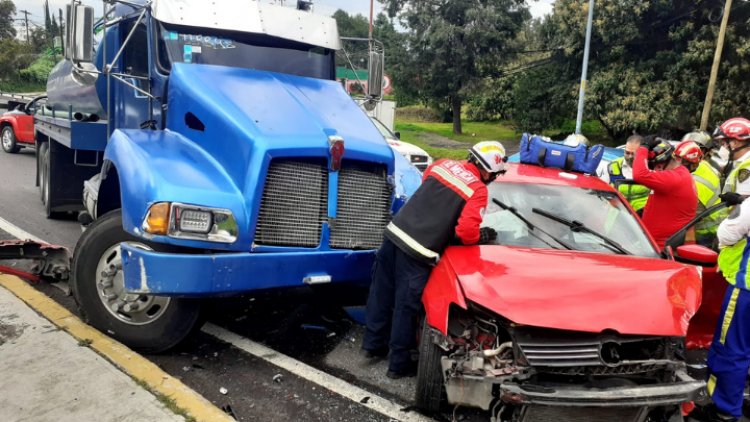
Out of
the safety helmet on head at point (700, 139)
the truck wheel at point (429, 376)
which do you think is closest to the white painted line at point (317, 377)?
the truck wheel at point (429, 376)

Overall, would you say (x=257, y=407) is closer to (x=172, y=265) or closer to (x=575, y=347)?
(x=172, y=265)

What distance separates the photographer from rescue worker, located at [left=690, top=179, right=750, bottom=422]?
374cm

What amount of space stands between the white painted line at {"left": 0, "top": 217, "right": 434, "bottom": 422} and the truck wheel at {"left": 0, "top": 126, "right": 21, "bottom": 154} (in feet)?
42.6

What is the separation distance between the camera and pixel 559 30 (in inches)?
847

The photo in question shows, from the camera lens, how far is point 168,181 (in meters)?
3.88

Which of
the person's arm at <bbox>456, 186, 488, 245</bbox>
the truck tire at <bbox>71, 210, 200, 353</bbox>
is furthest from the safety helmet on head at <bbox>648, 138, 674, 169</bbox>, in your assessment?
the truck tire at <bbox>71, 210, 200, 353</bbox>

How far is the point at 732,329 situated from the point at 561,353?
152 cm

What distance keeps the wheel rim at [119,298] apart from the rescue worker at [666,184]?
4146 millimetres

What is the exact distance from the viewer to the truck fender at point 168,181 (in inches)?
151

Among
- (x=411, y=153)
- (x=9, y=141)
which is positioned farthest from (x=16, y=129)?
(x=411, y=153)

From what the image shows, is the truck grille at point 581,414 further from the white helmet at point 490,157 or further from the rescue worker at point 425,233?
the white helmet at point 490,157

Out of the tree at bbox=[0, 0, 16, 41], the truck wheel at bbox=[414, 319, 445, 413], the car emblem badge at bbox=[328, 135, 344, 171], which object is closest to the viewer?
the truck wheel at bbox=[414, 319, 445, 413]

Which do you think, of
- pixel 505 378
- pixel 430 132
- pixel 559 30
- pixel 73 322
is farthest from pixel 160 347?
pixel 430 132

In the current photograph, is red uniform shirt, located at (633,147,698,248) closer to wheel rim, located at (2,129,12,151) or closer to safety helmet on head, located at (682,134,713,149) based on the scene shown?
safety helmet on head, located at (682,134,713,149)
